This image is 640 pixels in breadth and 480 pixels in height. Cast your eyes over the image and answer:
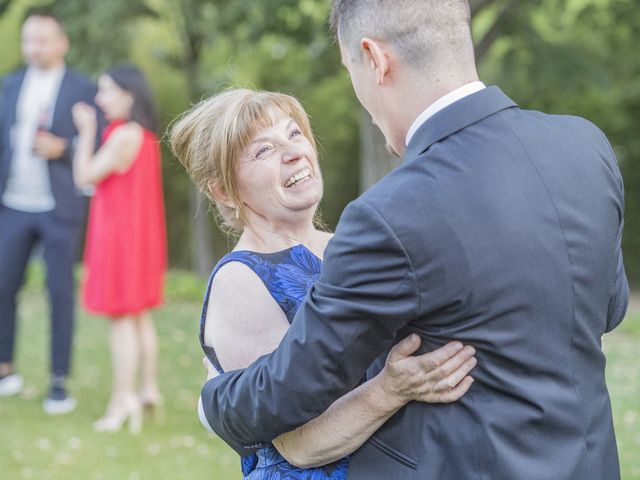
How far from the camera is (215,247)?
17297 mm

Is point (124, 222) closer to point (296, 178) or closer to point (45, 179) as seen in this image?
point (45, 179)

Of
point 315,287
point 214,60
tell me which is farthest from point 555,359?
point 214,60

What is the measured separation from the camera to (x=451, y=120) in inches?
79.3

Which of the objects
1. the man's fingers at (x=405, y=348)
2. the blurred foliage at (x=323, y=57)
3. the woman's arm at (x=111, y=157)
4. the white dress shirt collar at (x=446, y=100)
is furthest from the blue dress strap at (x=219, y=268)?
the blurred foliage at (x=323, y=57)

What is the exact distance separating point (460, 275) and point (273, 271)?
0.68 metres

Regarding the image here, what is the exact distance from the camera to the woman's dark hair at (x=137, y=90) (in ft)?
20.3

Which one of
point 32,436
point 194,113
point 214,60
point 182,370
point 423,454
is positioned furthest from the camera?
point 214,60

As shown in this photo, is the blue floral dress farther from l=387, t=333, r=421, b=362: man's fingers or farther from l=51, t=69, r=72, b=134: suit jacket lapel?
l=51, t=69, r=72, b=134: suit jacket lapel

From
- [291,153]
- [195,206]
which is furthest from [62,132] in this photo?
[195,206]

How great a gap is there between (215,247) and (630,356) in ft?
32.2

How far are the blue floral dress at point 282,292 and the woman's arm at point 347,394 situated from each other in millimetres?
23

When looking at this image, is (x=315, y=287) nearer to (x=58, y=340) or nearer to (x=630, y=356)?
(x=58, y=340)

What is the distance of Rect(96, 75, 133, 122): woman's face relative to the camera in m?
6.20

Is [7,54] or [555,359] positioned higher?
[555,359]
